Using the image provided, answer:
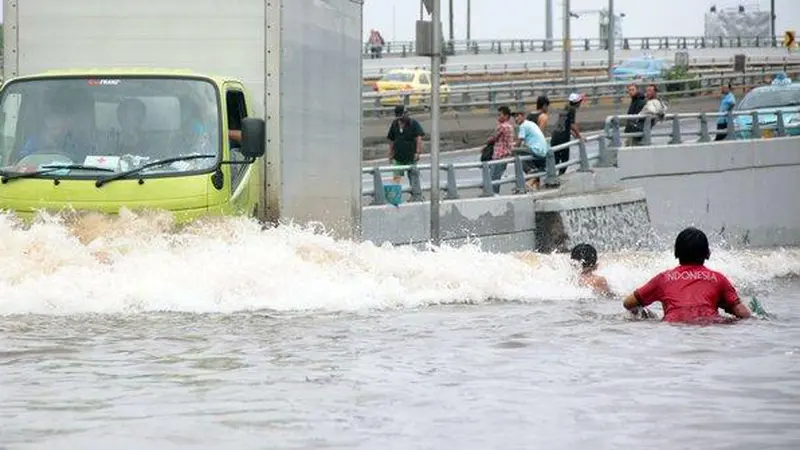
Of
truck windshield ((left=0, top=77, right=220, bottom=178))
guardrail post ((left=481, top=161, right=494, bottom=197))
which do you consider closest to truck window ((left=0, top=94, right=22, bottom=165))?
truck windshield ((left=0, top=77, right=220, bottom=178))

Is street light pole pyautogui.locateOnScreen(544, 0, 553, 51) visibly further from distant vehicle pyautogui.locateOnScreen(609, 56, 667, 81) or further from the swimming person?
the swimming person

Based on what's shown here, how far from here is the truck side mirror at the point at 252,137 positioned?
16250 millimetres

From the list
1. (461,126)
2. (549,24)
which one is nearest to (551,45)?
(549,24)

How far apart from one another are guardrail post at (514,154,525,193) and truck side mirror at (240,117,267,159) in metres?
13.7

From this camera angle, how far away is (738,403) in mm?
11156

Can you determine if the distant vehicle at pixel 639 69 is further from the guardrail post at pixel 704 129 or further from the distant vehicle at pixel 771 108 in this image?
the guardrail post at pixel 704 129

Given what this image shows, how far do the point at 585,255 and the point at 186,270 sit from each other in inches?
167

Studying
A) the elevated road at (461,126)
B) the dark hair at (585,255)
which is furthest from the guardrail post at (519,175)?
the elevated road at (461,126)

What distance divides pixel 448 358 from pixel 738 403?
112 inches

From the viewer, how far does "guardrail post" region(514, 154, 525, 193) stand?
98.0ft

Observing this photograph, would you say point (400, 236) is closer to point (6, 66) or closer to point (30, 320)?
point (6, 66)

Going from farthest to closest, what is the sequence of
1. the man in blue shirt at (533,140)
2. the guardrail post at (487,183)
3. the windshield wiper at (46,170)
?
the man in blue shirt at (533,140) < the guardrail post at (487,183) < the windshield wiper at (46,170)

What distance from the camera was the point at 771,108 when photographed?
40438 millimetres

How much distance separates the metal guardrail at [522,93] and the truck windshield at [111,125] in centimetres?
3702
